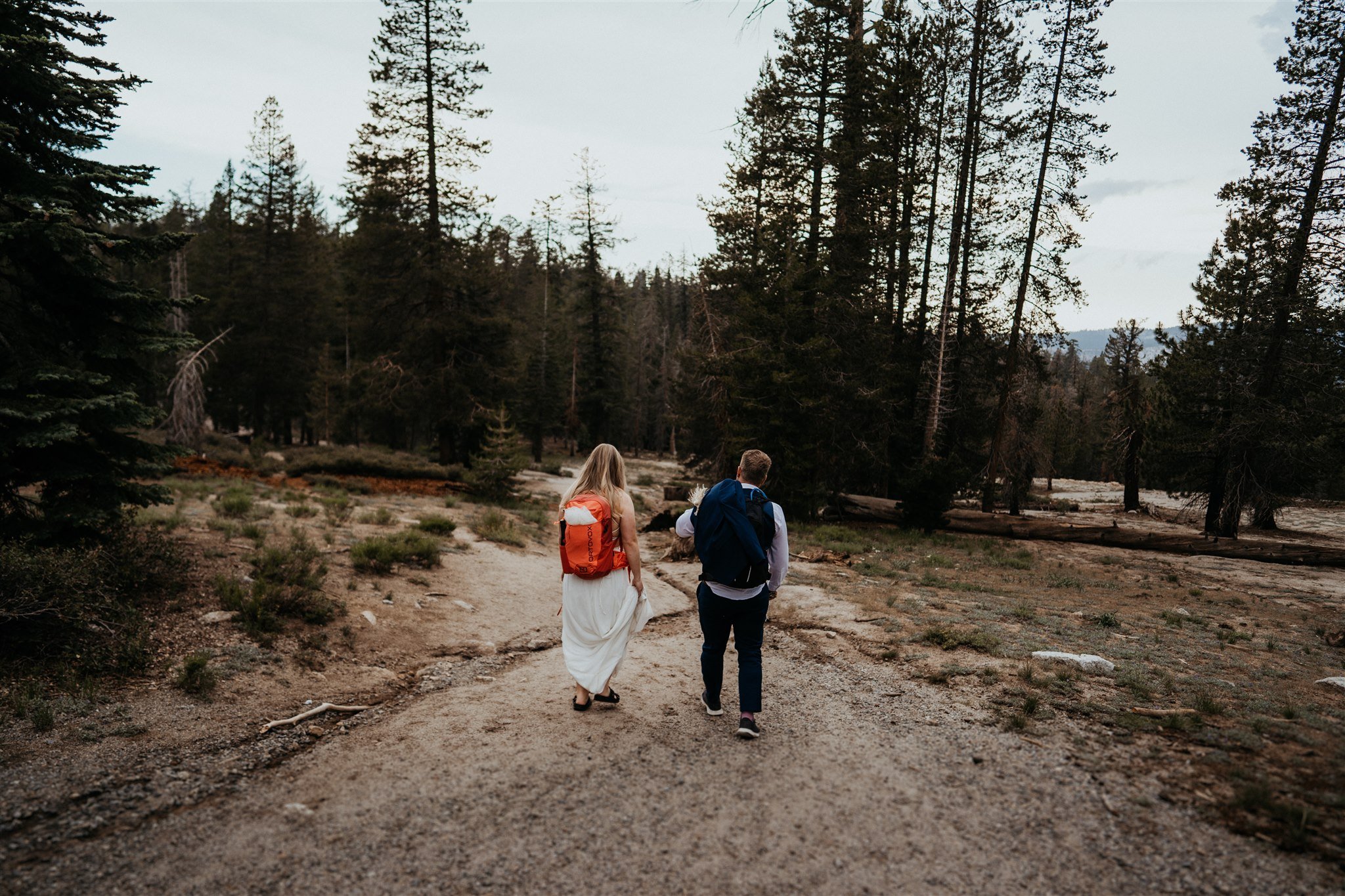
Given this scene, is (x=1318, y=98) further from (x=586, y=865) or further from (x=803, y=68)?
(x=586, y=865)

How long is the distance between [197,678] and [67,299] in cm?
449

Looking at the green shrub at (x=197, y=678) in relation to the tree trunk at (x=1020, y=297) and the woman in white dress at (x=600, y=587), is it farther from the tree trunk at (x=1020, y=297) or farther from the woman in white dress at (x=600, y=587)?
the tree trunk at (x=1020, y=297)

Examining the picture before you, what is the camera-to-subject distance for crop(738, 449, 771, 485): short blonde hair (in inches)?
210

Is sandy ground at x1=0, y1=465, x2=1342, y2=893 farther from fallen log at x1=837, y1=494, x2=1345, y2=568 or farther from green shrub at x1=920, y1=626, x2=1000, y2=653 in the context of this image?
fallen log at x1=837, y1=494, x2=1345, y2=568

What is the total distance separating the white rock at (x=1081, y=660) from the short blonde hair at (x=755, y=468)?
387 centimetres

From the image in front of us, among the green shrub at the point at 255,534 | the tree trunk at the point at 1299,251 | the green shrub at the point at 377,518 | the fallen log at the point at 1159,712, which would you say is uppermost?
the tree trunk at the point at 1299,251

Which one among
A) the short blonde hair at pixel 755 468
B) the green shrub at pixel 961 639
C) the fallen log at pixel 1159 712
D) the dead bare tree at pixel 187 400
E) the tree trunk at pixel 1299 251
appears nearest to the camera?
the fallen log at pixel 1159 712

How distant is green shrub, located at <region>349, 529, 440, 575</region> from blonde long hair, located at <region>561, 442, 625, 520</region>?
209 inches

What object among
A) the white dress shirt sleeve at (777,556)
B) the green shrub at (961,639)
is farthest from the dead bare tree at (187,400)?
the green shrub at (961,639)

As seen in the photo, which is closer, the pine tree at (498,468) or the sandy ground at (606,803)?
the sandy ground at (606,803)

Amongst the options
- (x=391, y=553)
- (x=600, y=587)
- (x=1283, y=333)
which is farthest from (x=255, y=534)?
(x=1283, y=333)

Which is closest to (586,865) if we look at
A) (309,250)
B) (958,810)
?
(958,810)

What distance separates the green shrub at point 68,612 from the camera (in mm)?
5402

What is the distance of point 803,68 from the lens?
18.5 metres
